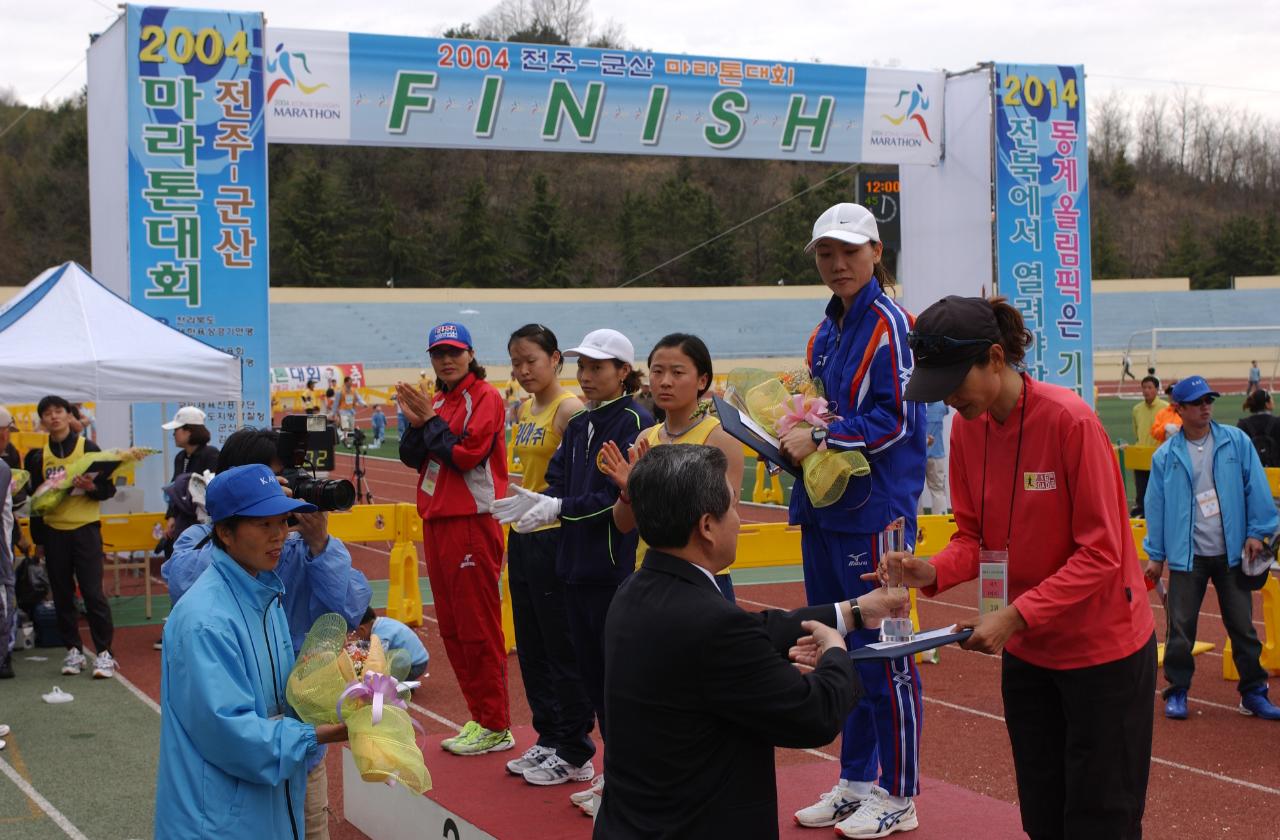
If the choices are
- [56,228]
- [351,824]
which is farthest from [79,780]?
[56,228]

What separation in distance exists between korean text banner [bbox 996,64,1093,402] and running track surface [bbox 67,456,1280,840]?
5724mm

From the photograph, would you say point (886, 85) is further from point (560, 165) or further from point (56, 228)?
point (560, 165)

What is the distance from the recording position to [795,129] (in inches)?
592

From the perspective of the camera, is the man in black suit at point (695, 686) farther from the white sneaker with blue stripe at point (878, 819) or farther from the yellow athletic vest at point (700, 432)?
the yellow athletic vest at point (700, 432)

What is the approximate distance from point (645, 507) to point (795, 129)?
12887 millimetres

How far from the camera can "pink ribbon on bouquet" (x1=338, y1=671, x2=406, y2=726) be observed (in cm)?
322

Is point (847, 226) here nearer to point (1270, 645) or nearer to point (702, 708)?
point (702, 708)

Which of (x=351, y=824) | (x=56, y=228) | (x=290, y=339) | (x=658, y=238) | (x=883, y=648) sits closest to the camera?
(x=883, y=648)

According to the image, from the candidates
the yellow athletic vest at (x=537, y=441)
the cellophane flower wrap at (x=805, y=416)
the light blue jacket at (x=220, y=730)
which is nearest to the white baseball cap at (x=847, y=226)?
the cellophane flower wrap at (x=805, y=416)

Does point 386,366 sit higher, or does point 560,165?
point 560,165

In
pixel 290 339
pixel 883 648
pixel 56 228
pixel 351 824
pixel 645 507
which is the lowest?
pixel 351 824

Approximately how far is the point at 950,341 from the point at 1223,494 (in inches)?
204

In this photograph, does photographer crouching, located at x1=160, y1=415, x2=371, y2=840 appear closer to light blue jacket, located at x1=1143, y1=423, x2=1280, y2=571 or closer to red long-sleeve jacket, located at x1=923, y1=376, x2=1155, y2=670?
red long-sleeve jacket, located at x1=923, y1=376, x2=1155, y2=670

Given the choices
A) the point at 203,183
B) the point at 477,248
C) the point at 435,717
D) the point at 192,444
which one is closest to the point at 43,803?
the point at 435,717
